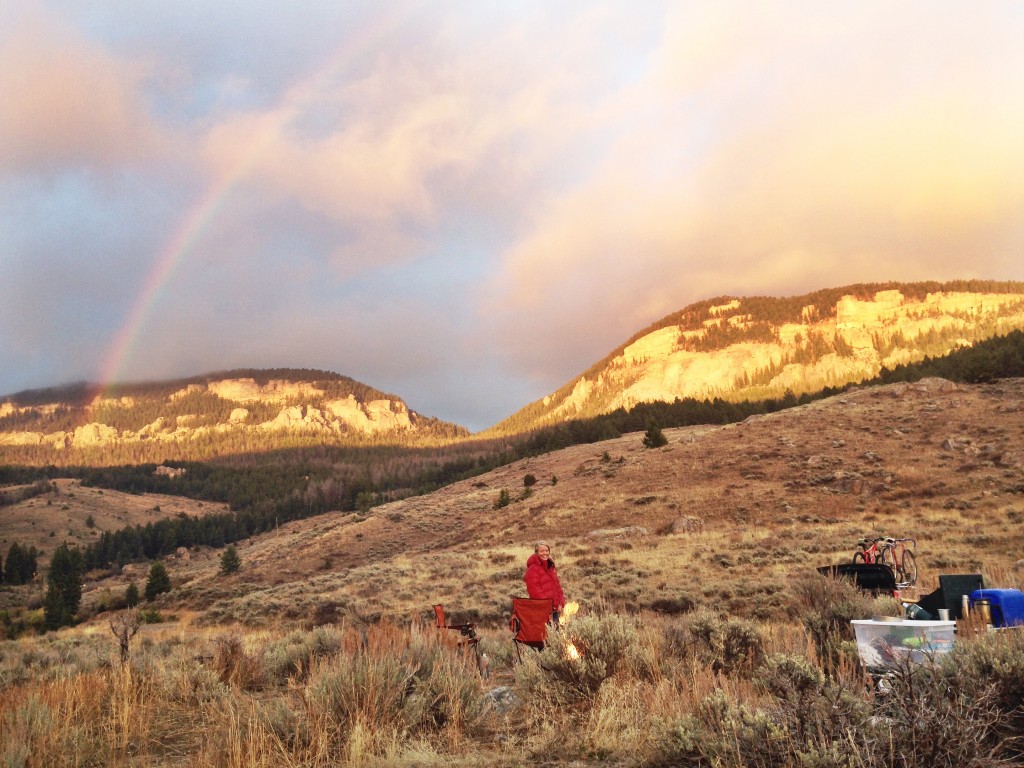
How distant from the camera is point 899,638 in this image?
4.55m

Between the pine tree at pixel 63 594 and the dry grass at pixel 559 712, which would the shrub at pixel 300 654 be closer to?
the dry grass at pixel 559 712

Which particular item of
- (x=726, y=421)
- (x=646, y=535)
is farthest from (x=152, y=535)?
(x=646, y=535)

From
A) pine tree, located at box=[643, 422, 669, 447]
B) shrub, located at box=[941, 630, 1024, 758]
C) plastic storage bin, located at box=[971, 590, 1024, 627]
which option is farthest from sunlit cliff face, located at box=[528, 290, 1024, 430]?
shrub, located at box=[941, 630, 1024, 758]

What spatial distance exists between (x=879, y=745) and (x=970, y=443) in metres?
39.8

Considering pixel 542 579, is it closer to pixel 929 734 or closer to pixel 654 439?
pixel 929 734

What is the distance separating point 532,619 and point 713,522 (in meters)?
25.6

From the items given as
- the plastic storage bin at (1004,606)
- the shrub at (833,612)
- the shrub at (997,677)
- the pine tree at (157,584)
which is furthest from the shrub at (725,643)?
the pine tree at (157,584)

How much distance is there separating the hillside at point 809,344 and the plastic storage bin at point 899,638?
5211 inches

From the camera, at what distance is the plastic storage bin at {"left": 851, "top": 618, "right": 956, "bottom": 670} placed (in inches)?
175

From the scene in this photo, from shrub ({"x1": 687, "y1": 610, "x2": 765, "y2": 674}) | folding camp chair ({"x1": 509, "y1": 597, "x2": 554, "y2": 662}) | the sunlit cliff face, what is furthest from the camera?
the sunlit cliff face

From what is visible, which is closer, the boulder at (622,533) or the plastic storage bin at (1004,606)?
the plastic storage bin at (1004,606)

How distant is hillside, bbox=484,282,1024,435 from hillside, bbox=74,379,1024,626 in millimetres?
88254

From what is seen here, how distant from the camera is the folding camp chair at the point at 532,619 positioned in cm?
770

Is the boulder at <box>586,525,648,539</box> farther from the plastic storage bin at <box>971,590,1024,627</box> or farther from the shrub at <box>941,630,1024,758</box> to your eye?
the shrub at <box>941,630,1024,758</box>
